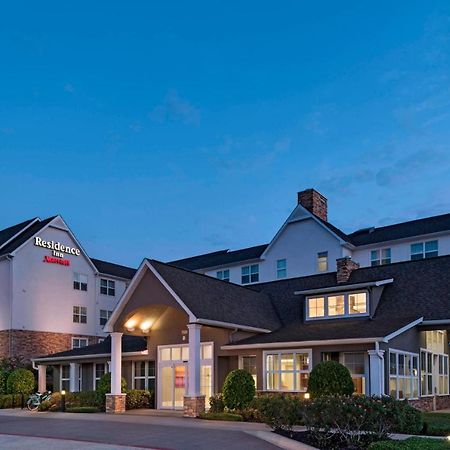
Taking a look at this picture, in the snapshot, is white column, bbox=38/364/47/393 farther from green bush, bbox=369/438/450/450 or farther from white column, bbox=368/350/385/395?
green bush, bbox=369/438/450/450

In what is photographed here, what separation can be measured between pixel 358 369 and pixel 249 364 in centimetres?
456

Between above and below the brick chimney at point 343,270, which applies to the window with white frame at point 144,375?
below

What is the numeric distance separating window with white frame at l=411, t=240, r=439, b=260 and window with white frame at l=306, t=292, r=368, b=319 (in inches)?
467

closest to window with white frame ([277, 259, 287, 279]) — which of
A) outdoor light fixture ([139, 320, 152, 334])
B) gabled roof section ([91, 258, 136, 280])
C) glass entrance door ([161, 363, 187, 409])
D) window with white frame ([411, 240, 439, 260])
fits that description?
window with white frame ([411, 240, 439, 260])

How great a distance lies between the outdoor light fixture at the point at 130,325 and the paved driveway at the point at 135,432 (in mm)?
3872

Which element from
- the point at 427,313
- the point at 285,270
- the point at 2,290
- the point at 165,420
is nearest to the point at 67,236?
the point at 2,290

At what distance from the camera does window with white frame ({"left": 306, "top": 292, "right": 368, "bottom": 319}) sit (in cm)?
2466

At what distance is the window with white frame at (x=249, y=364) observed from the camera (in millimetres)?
23531

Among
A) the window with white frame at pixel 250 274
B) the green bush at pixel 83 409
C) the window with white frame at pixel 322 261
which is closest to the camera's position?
the green bush at pixel 83 409

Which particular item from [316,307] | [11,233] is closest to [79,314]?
[11,233]

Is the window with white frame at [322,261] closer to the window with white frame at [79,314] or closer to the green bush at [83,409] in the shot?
the window with white frame at [79,314]

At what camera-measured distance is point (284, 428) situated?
1608cm

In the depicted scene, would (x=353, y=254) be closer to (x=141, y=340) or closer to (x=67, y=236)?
(x=141, y=340)

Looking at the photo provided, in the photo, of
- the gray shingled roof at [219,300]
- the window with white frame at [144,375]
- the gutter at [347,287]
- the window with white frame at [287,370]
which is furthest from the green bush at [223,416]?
the gutter at [347,287]
